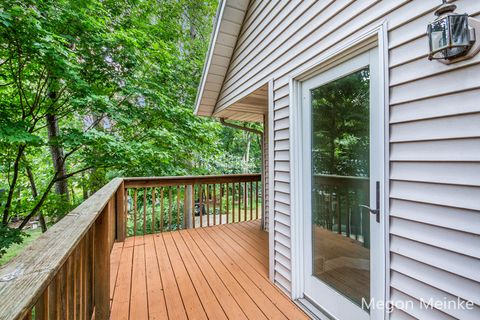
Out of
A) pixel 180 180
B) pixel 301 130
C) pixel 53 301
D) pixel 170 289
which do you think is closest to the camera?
pixel 53 301

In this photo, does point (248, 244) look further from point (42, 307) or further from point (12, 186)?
point (12, 186)

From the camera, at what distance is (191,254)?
3.31 m

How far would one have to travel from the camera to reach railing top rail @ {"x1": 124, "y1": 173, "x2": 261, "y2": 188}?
13.1 ft

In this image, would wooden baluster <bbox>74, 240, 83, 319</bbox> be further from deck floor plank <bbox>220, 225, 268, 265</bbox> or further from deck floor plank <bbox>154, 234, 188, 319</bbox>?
deck floor plank <bbox>220, 225, 268, 265</bbox>

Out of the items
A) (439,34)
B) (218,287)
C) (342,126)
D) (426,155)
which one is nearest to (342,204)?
(342,126)

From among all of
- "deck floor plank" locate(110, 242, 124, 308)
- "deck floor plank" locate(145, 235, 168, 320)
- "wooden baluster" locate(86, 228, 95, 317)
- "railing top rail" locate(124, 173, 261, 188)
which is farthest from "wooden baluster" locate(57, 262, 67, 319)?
"railing top rail" locate(124, 173, 261, 188)

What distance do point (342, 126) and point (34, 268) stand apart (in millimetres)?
1918

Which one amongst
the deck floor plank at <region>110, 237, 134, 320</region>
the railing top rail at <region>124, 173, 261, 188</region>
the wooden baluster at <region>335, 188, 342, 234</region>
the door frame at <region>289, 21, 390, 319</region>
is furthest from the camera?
the railing top rail at <region>124, 173, 261, 188</region>

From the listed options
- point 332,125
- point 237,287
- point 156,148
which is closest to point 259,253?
point 237,287

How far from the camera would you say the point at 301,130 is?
2217mm

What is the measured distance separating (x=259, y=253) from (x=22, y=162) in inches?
225

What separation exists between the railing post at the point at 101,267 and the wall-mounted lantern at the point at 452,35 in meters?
2.28

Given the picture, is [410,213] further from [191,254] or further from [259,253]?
[191,254]

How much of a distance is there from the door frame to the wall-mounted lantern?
0.30 m
